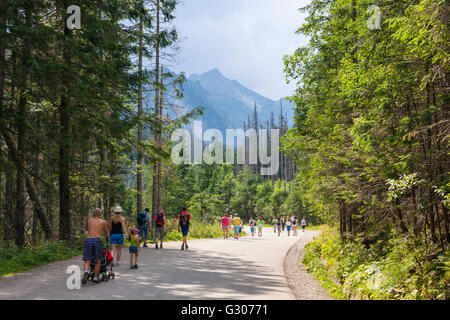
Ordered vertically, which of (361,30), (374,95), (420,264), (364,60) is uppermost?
(361,30)

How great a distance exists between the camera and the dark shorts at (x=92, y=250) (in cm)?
863

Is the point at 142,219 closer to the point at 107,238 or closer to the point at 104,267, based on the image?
the point at 107,238

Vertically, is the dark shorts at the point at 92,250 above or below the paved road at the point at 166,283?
above

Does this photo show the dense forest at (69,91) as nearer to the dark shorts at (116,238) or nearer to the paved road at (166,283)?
the dark shorts at (116,238)

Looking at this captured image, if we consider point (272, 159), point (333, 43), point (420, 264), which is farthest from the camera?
point (272, 159)

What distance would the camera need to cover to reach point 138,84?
14.8 meters

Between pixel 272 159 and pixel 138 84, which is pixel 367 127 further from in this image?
pixel 272 159

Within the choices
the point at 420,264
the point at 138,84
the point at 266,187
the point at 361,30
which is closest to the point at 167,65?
the point at 138,84

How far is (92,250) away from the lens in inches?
342

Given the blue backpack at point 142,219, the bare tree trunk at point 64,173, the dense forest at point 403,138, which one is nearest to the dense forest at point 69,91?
the bare tree trunk at point 64,173

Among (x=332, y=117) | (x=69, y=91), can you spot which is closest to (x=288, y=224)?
(x=332, y=117)
